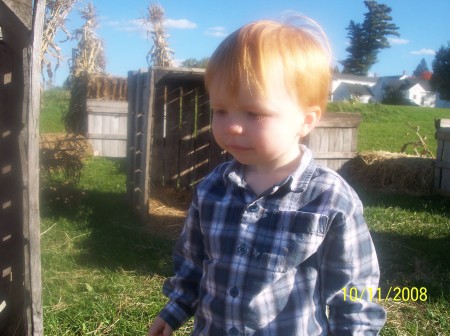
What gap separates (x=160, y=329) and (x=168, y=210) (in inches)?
194

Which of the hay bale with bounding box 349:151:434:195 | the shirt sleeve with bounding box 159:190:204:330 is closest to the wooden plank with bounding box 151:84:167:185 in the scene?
the hay bale with bounding box 349:151:434:195

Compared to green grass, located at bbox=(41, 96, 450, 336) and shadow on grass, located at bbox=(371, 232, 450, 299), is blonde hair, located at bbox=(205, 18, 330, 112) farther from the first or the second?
shadow on grass, located at bbox=(371, 232, 450, 299)

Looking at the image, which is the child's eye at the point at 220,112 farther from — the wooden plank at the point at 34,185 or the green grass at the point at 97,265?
the green grass at the point at 97,265

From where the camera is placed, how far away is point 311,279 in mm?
1523

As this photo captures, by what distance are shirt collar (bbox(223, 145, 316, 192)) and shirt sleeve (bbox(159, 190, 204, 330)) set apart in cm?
17

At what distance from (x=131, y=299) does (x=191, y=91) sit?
4196 mm

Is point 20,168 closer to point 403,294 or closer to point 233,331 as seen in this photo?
point 233,331

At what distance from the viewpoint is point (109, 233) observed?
17.7ft

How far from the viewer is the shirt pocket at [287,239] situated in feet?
4.75

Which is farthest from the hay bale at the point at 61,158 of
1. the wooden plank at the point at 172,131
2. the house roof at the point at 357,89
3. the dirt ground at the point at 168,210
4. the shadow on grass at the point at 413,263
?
the house roof at the point at 357,89

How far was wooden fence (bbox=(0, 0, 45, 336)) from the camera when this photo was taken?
8.89ft

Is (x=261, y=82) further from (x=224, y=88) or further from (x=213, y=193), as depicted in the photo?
(x=213, y=193)

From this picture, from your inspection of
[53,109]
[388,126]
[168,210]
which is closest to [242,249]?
[168,210]

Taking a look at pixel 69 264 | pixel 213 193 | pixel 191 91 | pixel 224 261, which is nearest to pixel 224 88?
pixel 213 193
